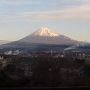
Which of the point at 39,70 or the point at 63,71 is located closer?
the point at 39,70

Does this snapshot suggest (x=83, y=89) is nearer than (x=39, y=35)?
Yes

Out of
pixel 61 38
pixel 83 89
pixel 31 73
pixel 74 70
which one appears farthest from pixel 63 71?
pixel 61 38

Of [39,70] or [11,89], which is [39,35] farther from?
[11,89]

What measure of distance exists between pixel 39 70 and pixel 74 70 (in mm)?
3355

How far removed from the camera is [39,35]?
141625 millimetres

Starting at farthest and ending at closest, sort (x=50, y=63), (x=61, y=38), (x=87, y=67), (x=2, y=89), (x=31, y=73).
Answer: (x=61, y=38) < (x=50, y=63) < (x=87, y=67) < (x=31, y=73) < (x=2, y=89)

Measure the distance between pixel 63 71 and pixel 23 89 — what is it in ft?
61.7

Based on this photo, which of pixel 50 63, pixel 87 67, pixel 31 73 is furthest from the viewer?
pixel 50 63

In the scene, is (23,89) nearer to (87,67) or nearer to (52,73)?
(52,73)

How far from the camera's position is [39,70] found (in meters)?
23.9

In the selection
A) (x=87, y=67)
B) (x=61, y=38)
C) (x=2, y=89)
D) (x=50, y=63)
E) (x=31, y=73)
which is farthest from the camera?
(x=61, y=38)

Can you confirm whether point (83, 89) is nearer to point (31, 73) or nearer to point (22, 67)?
point (31, 73)

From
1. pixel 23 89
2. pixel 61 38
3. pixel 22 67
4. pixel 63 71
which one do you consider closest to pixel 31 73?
pixel 63 71

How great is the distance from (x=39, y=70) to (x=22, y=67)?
5163 mm
